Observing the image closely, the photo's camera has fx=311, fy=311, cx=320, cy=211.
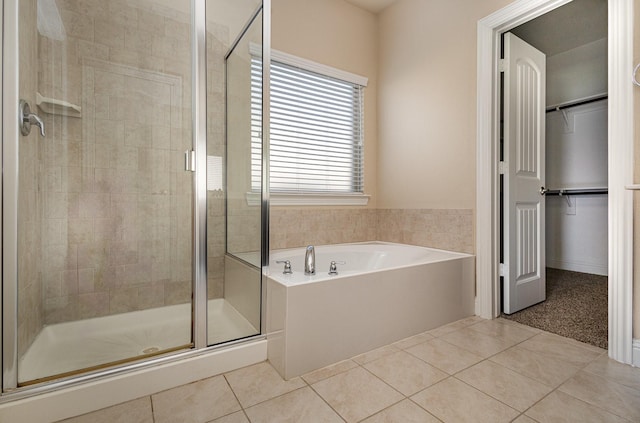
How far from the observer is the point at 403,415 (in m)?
1.17

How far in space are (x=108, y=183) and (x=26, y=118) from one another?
618 millimetres

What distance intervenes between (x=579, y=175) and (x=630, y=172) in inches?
99.9

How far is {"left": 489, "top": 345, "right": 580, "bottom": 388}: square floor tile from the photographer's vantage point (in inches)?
55.9

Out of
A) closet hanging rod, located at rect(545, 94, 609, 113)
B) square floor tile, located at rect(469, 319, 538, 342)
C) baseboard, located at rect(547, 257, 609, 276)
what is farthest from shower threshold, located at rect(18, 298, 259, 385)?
closet hanging rod, located at rect(545, 94, 609, 113)

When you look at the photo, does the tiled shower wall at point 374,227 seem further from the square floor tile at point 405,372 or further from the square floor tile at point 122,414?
the square floor tile at point 122,414

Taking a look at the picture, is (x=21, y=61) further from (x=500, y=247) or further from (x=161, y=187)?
(x=500, y=247)

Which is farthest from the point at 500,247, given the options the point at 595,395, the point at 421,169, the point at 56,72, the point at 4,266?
the point at 56,72

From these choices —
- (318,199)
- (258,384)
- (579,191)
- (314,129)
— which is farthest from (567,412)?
(579,191)

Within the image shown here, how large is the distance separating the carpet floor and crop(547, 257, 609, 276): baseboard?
296 millimetres

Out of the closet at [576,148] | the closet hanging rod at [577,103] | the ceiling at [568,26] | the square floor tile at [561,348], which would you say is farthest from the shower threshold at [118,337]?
the closet hanging rod at [577,103]

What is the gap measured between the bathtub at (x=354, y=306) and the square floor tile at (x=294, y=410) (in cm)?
15

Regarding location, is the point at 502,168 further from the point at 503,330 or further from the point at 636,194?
the point at 503,330

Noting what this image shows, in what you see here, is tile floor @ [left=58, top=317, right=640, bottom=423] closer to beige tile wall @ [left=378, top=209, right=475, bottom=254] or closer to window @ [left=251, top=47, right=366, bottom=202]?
beige tile wall @ [left=378, top=209, right=475, bottom=254]

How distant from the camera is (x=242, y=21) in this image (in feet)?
5.86
